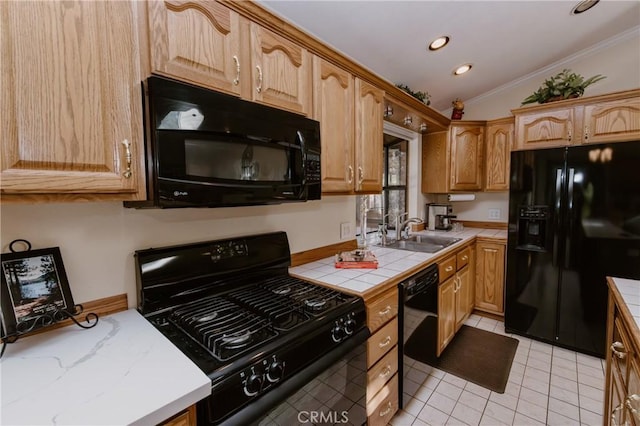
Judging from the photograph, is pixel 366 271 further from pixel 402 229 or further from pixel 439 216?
pixel 439 216

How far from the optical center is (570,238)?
7.45 ft

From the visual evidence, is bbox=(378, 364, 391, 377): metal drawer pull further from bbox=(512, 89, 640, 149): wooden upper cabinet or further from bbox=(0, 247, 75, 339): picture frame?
bbox=(512, 89, 640, 149): wooden upper cabinet

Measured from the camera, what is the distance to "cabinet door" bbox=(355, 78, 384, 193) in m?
1.75

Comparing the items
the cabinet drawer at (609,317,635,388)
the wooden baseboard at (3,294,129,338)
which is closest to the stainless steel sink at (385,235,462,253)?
the cabinet drawer at (609,317,635,388)

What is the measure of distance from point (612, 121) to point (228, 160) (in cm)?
293

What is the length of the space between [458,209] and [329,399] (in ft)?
10.2

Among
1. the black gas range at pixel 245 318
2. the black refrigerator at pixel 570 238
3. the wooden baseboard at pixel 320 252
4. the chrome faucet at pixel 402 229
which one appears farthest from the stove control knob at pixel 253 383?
the black refrigerator at pixel 570 238

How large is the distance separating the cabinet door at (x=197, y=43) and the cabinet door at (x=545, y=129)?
2.57m

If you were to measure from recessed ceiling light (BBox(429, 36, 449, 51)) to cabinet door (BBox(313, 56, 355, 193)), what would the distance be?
2.89ft

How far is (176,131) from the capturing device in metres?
0.91

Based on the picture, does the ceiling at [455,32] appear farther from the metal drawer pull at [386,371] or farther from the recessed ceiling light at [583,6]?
the metal drawer pull at [386,371]

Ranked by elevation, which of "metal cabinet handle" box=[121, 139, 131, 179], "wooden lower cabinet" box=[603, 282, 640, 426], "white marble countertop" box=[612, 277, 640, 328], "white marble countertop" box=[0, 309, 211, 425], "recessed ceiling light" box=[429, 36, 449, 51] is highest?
"recessed ceiling light" box=[429, 36, 449, 51]

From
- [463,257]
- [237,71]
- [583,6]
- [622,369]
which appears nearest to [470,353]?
[463,257]

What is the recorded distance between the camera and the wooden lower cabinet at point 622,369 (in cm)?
84
